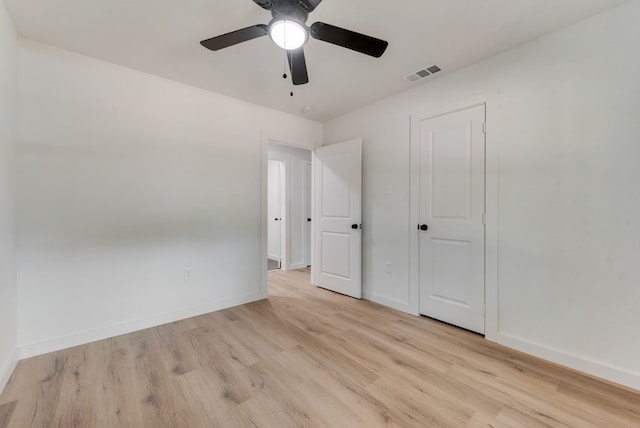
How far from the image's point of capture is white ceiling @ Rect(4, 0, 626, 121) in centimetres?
172

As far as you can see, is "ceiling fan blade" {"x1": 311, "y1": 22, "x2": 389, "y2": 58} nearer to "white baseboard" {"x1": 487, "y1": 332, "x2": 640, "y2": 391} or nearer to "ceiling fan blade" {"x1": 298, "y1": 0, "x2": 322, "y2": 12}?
"ceiling fan blade" {"x1": 298, "y1": 0, "x2": 322, "y2": 12}

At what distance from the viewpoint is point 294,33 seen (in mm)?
1501

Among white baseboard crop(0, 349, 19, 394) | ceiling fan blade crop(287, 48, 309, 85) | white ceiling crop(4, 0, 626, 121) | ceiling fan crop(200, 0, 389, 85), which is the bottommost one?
white baseboard crop(0, 349, 19, 394)

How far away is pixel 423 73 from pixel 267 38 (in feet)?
4.92

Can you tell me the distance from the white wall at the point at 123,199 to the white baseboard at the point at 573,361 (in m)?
2.63

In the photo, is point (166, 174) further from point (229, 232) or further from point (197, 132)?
point (229, 232)

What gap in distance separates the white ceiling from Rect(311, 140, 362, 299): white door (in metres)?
1.04

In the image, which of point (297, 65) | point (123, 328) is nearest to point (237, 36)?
point (297, 65)

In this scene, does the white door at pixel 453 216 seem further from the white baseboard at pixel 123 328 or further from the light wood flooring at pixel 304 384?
the white baseboard at pixel 123 328

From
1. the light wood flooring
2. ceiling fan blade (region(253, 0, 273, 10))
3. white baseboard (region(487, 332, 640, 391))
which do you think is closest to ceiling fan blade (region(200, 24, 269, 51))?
ceiling fan blade (region(253, 0, 273, 10))

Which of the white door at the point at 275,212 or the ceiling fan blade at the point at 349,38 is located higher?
the ceiling fan blade at the point at 349,38

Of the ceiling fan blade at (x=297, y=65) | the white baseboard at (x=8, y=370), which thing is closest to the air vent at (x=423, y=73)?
the ceiling fan blade at (x=297, y=65)

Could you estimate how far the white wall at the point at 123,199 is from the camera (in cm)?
209

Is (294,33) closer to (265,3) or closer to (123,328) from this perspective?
(265,3)
